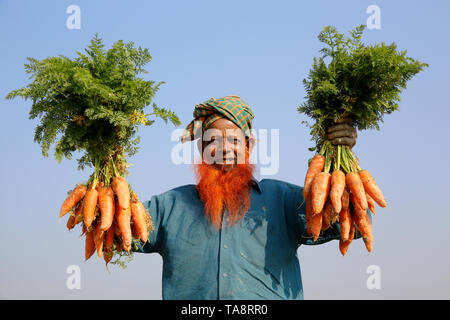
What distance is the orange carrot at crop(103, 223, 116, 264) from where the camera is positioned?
5302 mm

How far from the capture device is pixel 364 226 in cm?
516

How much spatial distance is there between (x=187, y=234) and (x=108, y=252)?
75cm

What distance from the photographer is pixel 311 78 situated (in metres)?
5.45

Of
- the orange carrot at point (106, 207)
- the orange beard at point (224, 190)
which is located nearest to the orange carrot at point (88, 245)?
the orange carrot at point (106, 207)

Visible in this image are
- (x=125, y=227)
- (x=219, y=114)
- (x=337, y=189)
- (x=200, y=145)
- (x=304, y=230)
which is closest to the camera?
(x=337, y=189)

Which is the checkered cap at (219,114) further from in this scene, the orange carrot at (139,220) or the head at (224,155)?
the orange carrot at (139,220)

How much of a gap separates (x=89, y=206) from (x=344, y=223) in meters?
2.26

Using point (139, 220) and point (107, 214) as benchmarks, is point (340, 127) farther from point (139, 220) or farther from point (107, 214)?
point (107, 214)

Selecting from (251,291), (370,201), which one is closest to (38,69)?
(251,291)

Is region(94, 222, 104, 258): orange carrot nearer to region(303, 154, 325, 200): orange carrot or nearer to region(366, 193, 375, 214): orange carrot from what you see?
region(303, 154, 325, 200): orange carrot

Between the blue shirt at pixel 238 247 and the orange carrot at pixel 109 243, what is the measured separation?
386mm

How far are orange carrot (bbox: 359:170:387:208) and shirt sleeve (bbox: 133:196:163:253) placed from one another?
2.00 meters

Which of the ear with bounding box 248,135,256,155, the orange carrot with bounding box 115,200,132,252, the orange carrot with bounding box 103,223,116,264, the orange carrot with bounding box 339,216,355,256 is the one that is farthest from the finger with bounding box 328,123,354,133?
the orange carrot with bounding box 103,223,116,264

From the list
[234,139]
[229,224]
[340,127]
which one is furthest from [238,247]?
[340,127]
